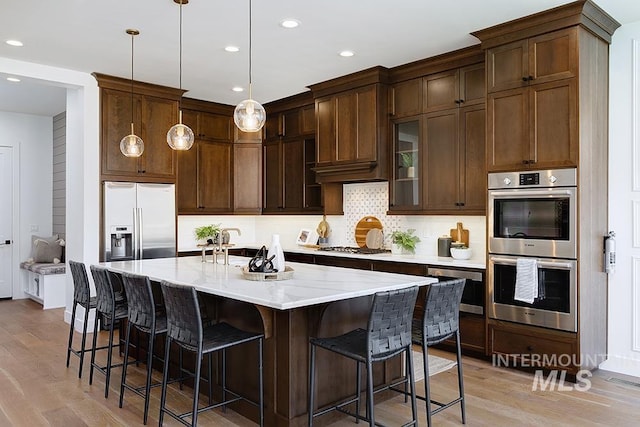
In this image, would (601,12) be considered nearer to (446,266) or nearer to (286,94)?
(446,266)

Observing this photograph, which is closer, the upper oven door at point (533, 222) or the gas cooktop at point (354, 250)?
the upper oven door at point (533, 222)

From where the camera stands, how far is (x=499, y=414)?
3246mm

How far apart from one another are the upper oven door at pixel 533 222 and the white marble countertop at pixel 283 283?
1.05 m

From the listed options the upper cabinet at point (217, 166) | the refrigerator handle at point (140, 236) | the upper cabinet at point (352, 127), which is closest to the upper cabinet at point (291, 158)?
the upper cabinet at point (217, 166)

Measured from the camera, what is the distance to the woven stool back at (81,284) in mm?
3992

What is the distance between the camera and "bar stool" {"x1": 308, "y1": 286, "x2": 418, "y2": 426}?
2.53 m

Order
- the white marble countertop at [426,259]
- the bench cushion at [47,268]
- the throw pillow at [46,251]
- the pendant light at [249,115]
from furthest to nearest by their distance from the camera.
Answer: the throw pillow at [46,251], the bench cushion at [47,268], the white marble countertop at [426,259], the pendant light at [249,115]

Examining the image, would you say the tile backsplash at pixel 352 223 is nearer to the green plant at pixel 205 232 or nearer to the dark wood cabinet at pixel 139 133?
the green plant at pixel 205 232

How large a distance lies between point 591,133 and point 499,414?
2.23m

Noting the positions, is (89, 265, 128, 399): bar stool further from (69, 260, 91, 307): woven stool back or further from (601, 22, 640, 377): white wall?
(601, 22, 640, 377): white wall

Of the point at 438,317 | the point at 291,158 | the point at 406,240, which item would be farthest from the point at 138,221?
the point at 438,317

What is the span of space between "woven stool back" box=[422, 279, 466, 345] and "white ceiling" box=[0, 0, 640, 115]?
2.11 meters

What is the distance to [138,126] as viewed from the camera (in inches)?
228

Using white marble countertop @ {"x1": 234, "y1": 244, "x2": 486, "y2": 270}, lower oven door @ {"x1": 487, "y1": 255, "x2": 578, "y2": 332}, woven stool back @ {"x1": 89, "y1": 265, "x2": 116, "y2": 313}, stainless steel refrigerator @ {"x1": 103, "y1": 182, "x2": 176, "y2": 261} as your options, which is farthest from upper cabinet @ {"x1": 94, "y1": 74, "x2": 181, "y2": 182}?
lower oven door @ {"x1": 487, "y1": 255, "x2": 578, "y2": 332}
